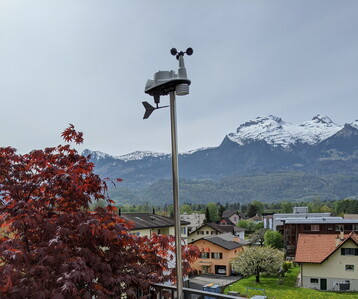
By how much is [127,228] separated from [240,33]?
5.13m

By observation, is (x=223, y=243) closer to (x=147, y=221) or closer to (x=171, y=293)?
(x=147, y=221)

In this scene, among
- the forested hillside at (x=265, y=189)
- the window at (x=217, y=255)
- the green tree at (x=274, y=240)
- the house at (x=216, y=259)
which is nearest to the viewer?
the house at (x=216, y=259)

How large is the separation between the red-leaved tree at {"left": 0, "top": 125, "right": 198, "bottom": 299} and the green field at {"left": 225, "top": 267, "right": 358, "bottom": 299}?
15.4 meters

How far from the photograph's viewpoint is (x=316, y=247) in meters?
20.6

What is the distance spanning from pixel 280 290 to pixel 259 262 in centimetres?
321

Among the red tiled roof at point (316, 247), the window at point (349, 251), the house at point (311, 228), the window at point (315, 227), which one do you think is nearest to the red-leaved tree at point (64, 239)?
the red tiled roof at point (316, 247)

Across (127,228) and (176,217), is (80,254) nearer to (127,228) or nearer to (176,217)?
(127,228)

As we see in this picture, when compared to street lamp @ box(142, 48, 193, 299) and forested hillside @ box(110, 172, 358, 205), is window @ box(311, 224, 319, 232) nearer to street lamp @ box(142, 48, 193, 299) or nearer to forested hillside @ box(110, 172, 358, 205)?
street lamp @ box(142, 48, 193, 299)

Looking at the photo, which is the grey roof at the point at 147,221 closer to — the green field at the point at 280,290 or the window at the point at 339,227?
the green field at the point at 280,290

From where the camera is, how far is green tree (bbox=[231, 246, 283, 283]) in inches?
843

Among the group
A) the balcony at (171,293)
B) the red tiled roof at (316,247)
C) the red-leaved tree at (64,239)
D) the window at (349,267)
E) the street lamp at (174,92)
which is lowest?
the window at (349,267)

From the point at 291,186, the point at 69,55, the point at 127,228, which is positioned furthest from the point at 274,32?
the point at 291,186

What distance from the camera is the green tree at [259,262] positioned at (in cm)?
2141

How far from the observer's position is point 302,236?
22.1 meters
